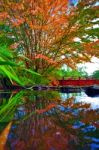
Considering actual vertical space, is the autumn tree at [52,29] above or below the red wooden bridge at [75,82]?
above

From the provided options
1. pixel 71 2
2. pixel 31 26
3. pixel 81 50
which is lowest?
pixel 81 50

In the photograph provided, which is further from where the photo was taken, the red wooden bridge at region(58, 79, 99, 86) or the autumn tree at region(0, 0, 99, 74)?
the red wooden bridge at region(58, 79, 99, 86)

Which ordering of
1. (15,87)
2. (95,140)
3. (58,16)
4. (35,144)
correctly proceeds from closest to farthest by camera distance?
(35,144), (95,140), (15,87), (58,16)

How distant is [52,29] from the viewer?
71.3 ft

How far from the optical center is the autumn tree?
69.1 feet

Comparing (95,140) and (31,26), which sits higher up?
(31,26)

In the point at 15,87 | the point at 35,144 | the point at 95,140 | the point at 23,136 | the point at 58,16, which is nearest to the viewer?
the point at 35,144

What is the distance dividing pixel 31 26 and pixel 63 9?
7.45 ft

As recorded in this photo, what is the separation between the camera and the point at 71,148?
2.60 meters

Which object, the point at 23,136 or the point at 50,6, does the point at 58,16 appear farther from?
the point at 23,136

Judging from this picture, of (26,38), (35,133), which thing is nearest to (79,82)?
(26,38)

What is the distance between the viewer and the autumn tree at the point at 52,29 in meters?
21.0

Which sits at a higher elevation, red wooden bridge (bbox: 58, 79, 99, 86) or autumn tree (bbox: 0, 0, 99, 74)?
autumn tree (bbox: 0, 0, 99, 74)

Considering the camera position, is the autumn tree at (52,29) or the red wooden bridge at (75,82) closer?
the autumn tree at (52,29)
